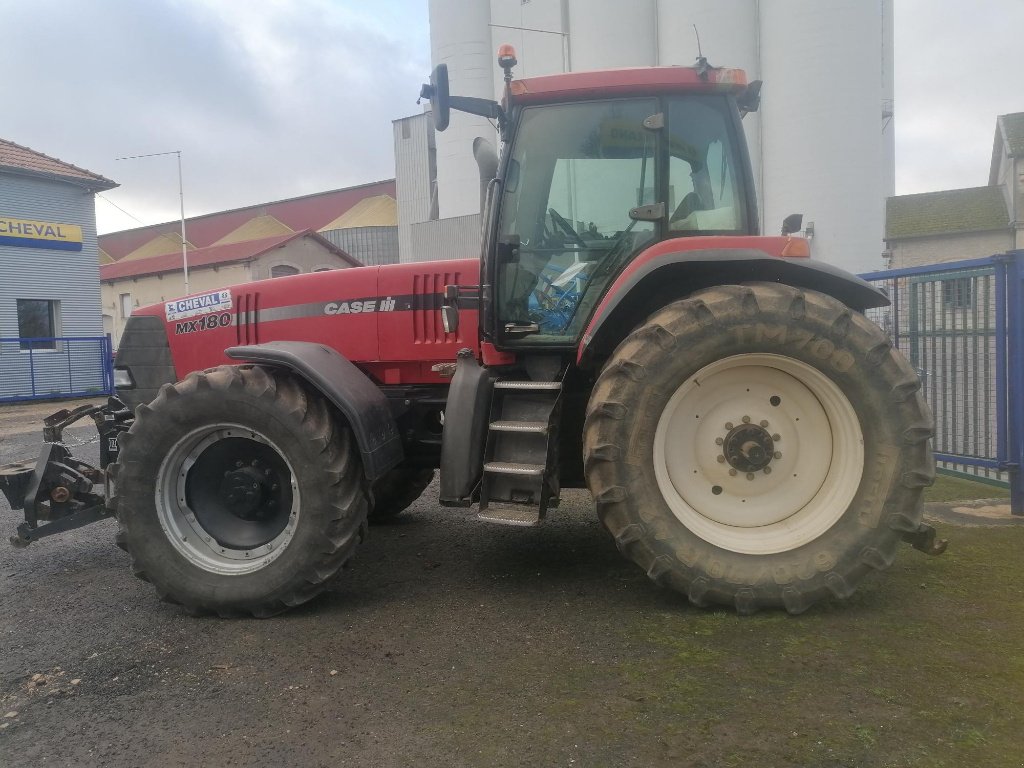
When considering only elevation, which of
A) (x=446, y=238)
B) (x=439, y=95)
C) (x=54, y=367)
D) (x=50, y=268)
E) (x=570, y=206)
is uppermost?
(x=446, y=238)

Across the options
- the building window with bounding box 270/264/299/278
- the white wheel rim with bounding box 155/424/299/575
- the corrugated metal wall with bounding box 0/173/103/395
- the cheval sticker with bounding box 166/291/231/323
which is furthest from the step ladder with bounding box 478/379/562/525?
the building window with bounding box 270/264/299/278

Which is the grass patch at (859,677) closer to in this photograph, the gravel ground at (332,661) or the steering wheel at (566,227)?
the gravel ground at (332,661)

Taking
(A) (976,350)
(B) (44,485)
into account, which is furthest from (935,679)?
(B) (44,485)

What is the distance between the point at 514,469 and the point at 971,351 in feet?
13.5

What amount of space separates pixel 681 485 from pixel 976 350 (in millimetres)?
3441

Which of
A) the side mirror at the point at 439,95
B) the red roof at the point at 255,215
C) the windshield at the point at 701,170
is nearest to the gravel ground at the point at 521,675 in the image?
the windshield at the point at 701,170

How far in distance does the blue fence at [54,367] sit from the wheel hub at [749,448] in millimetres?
18274

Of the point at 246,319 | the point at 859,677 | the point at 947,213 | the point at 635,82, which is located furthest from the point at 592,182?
the point at 947,213

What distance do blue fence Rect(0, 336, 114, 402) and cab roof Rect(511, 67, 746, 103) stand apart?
57.8 ft

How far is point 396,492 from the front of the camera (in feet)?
18.1

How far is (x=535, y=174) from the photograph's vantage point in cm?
398

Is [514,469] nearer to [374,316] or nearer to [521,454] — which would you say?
[521,454]

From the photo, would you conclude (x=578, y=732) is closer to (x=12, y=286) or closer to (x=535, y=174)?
(x=535, y=174)

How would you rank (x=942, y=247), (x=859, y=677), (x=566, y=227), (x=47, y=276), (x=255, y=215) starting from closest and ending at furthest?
(x=859, y=677) → (x=566, y=227) → (x=47, y=276) → (x=942, y=247) → (x=255, y=215)
